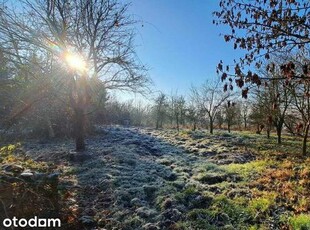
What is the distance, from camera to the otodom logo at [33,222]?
4066 mm

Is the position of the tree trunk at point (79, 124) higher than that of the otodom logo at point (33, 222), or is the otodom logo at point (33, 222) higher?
the tree trunk at point (79, 124)

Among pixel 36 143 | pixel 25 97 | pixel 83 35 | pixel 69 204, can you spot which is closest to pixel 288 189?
pixel 69 204

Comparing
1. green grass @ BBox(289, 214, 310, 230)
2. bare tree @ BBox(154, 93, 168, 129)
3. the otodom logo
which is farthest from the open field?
bare tree @ BBox(154, 93, 168, 129)

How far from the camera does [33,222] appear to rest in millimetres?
4430

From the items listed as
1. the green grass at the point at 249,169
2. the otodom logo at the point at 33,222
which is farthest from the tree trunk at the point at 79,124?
the otodom logo at the point at 33,222

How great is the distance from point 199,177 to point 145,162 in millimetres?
2863

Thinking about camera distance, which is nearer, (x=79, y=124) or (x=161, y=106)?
(x=79, y=124)

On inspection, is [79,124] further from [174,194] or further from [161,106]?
[161,106]

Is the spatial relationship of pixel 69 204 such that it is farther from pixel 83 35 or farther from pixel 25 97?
pixel 25 97

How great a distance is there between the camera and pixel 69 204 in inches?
227

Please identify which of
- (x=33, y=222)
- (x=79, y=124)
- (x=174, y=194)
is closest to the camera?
(x=33, y=222)

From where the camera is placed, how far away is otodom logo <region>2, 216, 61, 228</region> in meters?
4.07

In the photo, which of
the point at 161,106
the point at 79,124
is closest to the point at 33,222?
the point at 79,124

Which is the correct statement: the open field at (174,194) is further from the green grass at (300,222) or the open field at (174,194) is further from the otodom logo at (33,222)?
the otodom logo at (33,222)
